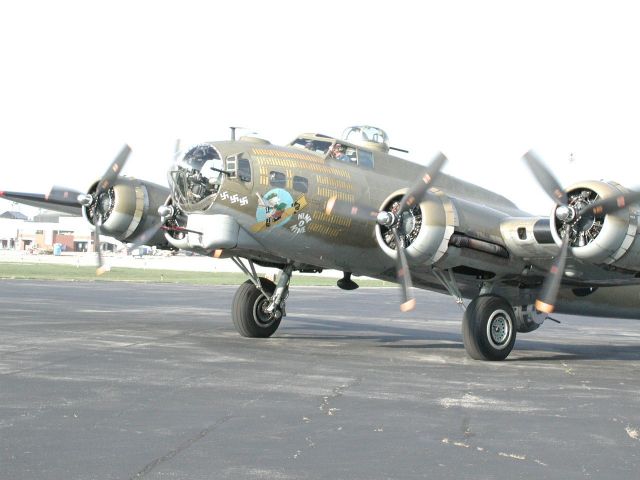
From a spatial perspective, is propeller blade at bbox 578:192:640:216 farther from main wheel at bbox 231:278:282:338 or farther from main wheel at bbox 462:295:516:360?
main wheel at bbox 231:278:282:338

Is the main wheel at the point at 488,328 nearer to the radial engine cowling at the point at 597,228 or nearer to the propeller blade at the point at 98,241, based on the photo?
the radial engine cowling at the point at 597,228

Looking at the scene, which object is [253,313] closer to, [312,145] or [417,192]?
[312,145]

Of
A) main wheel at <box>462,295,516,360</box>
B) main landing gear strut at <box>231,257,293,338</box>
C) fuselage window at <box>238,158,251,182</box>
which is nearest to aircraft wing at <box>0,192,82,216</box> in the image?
main landing gear strut at <box>231,257,293,338</box>

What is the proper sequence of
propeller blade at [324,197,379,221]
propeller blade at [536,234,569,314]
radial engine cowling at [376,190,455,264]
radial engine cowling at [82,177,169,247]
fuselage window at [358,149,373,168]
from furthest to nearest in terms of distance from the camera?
radial engine cowling at [82,177,169,247] → fuselage window at [358,149,373,168] → propeller blade at [324,197,379,221] → radial engine cowling at [376,190,455,264] → propeller blade at [536,234,569,314]

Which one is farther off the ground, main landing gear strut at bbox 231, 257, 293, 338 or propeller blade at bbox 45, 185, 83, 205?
propeller blade at bbox 45, 185, 83, 205

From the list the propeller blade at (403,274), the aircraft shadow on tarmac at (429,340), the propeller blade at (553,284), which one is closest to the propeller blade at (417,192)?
the propeller blade at (403,274)

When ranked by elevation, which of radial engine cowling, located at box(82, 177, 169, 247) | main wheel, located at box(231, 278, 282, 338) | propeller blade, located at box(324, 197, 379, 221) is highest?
propeller blade, located at box(324, 197, 379, 221)

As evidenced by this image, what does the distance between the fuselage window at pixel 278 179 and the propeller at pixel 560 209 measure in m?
5.01

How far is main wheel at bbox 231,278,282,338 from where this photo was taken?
2036 centimetres

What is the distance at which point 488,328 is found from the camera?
17.1 metres

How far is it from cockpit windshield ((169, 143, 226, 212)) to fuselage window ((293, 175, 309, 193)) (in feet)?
4.94

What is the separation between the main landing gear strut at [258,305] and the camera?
2023 centimetres

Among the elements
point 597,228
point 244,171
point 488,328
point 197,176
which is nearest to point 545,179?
point 597,228

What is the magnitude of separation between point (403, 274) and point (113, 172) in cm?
802
